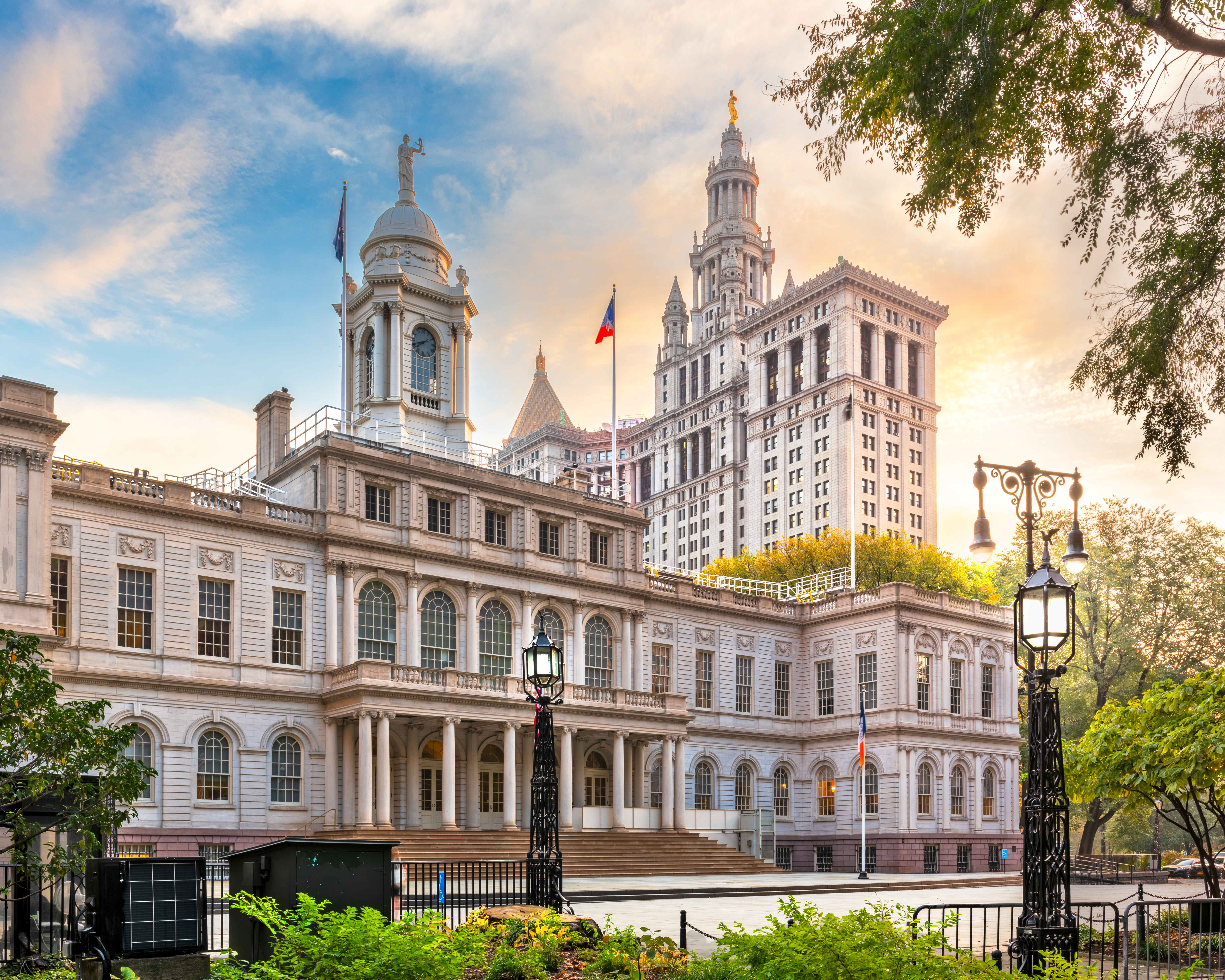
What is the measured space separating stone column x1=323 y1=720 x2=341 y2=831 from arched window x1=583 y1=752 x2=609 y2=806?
38.4 feet

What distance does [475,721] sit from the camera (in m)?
42.9

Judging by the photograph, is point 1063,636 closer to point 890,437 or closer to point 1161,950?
point 1161,950

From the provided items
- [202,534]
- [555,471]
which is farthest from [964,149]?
[555,471]

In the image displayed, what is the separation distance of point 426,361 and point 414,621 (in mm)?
14789

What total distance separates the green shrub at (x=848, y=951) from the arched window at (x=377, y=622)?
105ft

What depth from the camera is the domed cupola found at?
54125 millimetres

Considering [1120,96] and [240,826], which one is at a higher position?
[1120,96]

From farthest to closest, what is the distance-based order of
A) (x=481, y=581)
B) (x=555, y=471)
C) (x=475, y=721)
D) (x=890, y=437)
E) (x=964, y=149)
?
(x=555, y=471) < (x=890, y=437) < (x=481, y=581) < (x=475, y=721) < (x=964, y=149)

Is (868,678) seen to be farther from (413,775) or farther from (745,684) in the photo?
(413,775)

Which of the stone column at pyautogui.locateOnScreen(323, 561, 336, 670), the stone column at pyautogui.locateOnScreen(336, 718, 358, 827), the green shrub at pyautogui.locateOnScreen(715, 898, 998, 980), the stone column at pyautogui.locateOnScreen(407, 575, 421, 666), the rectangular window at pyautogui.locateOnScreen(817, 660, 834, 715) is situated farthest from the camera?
the rectangular window at pyautogui.locateOnScreen(817, 660, 834, 715)

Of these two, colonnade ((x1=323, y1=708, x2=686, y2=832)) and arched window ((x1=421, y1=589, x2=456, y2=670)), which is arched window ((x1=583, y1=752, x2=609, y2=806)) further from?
arched window ((x1=421, y1=589, x2=456, y2=670))

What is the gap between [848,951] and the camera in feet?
35.6

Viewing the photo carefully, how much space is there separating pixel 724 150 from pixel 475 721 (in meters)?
131

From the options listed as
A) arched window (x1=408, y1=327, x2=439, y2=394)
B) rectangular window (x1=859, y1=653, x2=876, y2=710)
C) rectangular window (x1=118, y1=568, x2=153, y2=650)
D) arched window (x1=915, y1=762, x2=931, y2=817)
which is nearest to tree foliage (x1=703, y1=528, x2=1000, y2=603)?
rectangular window (x1=859, y1=653, x2=876, y2=710)
